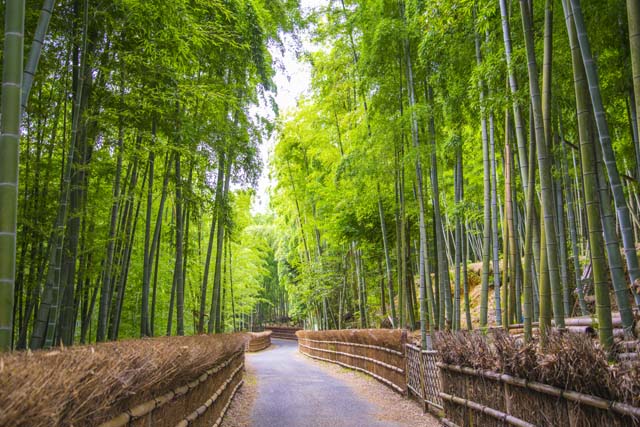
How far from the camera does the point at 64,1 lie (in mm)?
4031

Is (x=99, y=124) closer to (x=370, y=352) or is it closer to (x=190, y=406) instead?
(x=190, y=406)

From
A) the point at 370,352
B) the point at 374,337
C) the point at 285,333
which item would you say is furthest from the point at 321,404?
the point at 285,333

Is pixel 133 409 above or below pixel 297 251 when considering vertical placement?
below

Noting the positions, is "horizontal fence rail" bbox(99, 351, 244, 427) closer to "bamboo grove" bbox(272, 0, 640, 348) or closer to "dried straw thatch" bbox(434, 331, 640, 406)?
"dried straw thatch" bbox(434, 331, 640, 406)

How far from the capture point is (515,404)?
9.76 feet

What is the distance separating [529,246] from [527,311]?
49 cm

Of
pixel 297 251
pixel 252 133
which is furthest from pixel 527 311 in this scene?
pixel 297 251

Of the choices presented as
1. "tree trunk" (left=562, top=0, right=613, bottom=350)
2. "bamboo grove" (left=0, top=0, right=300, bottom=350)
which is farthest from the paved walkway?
"tree trunk" (left=562, top=0, right=613, bottom=350)

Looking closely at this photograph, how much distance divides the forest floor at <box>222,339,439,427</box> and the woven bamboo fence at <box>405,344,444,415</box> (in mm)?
127

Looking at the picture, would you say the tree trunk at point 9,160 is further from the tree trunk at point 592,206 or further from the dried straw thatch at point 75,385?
the tree trunk at point 592,206

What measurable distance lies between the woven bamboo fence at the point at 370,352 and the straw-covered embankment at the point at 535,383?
218 cm

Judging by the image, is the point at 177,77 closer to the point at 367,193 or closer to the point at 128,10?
the point at 128,10

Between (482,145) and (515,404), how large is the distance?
146 inches

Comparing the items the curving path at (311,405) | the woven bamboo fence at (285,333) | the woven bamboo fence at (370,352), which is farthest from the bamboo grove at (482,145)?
the woven bamboo fence at (285,333)
